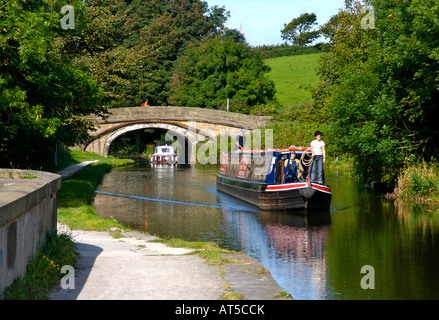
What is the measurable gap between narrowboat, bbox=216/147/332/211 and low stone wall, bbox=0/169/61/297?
29.8 ft

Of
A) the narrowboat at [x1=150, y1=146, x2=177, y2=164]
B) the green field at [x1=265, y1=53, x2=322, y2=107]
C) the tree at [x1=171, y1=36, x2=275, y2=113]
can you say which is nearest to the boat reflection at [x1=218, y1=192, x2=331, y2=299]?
the narrowboat at [x1=150, y1=146, x2=177, y2=164]

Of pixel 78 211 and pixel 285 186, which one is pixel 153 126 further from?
pixel 78 211

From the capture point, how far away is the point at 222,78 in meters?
56.5

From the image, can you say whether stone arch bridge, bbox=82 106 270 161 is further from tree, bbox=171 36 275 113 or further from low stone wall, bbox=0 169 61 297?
low stone wall, bbox=0 169 61 297

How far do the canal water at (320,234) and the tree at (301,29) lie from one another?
242 ft

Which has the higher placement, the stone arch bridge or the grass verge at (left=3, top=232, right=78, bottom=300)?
the stone arch bridge

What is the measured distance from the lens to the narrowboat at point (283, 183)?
52.9ft

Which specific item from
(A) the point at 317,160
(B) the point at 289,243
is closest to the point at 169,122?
(A) the point at 317,160

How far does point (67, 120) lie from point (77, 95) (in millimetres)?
2243

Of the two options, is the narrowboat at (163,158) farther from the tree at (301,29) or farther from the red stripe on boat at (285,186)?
the tree at (301,29)

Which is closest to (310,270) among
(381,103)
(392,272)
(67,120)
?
(392,272)

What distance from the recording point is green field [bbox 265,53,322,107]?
60.7 meters

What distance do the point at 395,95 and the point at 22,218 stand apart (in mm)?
14359
